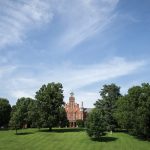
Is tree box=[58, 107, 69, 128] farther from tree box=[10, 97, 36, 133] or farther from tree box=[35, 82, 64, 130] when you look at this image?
tree box=[10, 97, 36, 133]

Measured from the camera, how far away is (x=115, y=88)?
99.4 meters

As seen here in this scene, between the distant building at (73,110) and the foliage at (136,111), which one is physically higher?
the distant building at (73,110)

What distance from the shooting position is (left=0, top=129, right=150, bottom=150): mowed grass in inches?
2741

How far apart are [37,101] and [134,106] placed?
29.7 meters

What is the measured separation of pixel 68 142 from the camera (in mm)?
74250

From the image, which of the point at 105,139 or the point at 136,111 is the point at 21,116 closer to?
the point at 105,139

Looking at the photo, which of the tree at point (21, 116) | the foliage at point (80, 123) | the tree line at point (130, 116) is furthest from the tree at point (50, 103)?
the foliage at point (80, 123)

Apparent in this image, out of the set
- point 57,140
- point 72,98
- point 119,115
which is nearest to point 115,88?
point 119,115

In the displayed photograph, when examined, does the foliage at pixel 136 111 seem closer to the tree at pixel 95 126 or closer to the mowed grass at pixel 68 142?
the mowed grass at pixel 68 142

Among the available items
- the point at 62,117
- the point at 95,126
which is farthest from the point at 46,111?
the point at 95,126

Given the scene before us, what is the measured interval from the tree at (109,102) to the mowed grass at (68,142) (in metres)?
7.88

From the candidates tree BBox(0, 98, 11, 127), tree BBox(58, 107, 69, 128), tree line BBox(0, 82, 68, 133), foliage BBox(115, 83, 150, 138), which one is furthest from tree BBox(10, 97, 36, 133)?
foliage BBox(115, 83, 150, 138)

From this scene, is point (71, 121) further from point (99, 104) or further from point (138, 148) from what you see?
point (138, 148)

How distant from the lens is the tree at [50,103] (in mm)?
92688
